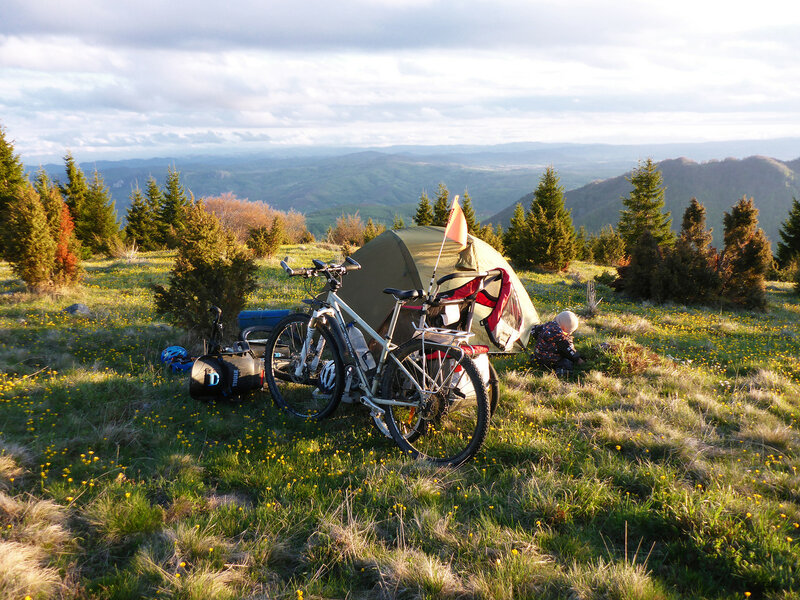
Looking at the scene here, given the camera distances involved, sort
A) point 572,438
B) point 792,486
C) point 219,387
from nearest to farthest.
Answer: point 792,486, point 572,438, point 219,387

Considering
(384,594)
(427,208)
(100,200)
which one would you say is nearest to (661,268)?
(384,594)

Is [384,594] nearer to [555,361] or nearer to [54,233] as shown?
[555,361]

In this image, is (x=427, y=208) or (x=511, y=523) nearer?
(x=511, y=523)

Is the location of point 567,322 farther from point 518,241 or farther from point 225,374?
point 518,241

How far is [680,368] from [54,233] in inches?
646

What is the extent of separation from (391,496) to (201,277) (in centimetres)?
592

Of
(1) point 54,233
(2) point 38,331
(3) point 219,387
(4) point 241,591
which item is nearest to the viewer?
(4) point 241,591

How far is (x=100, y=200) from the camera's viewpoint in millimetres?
39500

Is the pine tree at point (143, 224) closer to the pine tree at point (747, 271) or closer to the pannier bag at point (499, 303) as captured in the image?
the pine tree at point (747, 271)

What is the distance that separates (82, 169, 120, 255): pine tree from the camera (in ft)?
120

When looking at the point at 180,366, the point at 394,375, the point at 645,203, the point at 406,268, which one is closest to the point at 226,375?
the point at 180,366

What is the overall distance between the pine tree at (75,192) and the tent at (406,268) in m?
38.9

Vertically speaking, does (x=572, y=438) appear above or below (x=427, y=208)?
below

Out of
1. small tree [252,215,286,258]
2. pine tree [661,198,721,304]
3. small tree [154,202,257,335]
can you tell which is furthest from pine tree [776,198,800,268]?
small tree [154,202,257,335]
